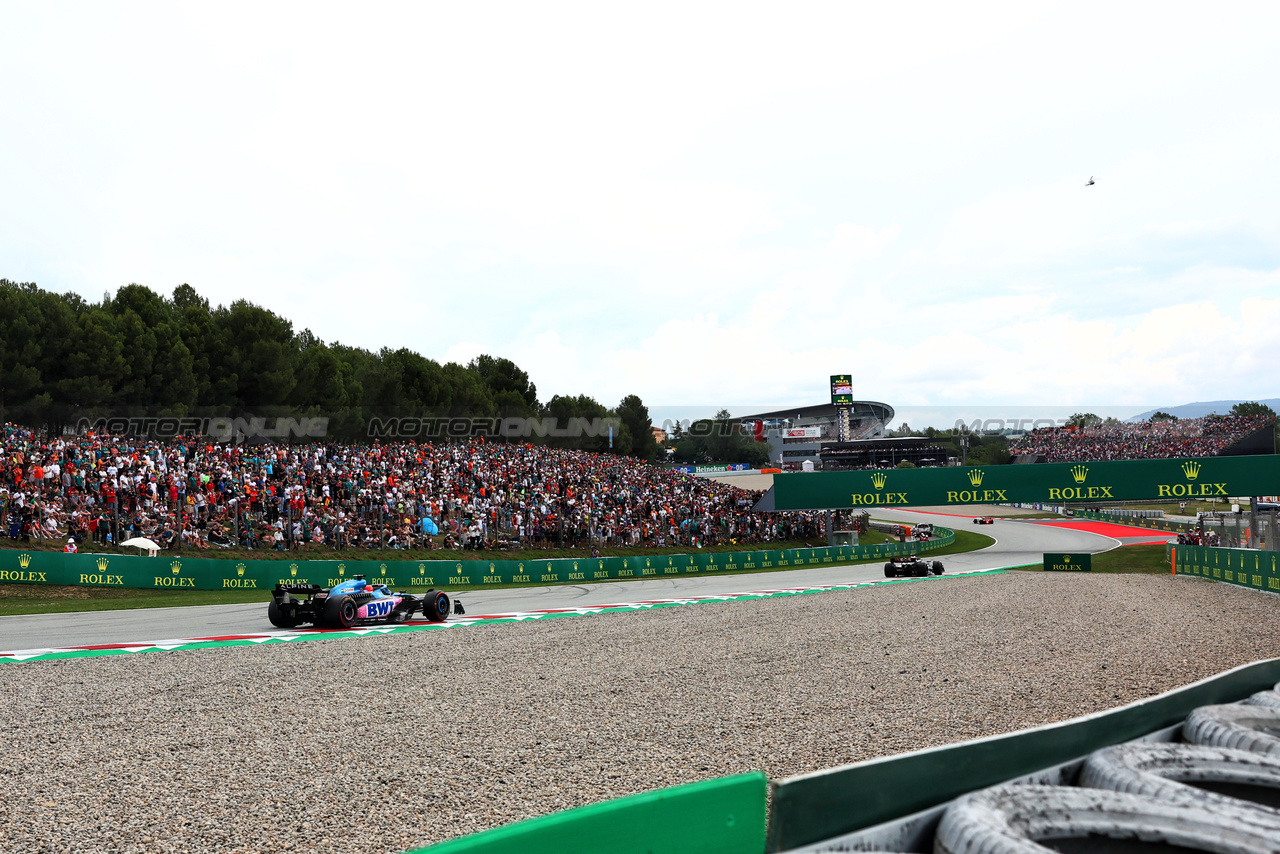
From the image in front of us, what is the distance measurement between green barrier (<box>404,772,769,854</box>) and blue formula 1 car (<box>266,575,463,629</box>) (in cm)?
1289

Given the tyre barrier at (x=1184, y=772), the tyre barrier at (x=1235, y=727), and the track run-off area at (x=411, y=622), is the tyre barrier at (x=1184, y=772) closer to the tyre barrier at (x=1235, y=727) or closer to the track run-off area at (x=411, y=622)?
the tyre barrier at (x=1235, y=727)

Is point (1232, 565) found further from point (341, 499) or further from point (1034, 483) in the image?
point (341, 499)

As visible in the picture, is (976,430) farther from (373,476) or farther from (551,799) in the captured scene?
(551,799)

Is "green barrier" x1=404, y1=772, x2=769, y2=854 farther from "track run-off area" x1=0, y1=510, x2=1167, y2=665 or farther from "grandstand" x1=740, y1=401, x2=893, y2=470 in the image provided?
"grandstand" x1=740, y1=401, x2=893, y2=470

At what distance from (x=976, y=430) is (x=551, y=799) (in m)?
142

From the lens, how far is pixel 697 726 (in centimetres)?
651

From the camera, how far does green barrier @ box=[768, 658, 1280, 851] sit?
227 cm

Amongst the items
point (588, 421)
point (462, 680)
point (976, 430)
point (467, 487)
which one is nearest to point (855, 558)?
point (467, 487)

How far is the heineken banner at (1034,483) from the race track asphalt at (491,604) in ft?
11.4

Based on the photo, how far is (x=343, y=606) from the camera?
14.2 meters

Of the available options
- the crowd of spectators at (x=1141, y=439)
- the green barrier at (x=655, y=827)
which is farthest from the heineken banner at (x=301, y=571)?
the crowd of spectators at (x=1141, y=439)

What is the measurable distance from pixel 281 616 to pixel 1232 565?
22843 mm

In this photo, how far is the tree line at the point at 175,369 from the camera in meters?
37.9

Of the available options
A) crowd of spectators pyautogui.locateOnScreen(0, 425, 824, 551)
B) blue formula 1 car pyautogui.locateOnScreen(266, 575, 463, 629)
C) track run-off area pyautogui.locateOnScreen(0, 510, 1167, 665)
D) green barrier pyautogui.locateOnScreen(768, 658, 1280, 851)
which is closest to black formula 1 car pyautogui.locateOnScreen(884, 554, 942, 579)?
track run-off area pyautogui.locateOnScreen(0, 510, 1167, 665)
